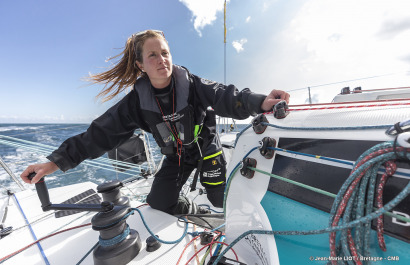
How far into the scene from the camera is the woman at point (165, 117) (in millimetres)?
1457

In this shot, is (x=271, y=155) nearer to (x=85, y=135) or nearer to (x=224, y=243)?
(x=224, y=243)

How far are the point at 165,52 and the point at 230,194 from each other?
4.17 ft

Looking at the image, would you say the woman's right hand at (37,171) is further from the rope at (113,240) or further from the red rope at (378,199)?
the red rope at (378,199)

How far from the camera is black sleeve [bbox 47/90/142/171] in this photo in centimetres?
139

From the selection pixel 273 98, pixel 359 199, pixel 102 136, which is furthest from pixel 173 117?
pixel 359 199

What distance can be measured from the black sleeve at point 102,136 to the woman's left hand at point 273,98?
122 centimetres

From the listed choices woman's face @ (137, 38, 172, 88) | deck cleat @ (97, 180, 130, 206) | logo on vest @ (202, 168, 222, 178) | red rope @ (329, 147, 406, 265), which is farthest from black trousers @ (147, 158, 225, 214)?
red rope @ (329, 147, 406, 265)

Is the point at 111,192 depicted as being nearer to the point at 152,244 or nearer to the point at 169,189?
the point at 152,244

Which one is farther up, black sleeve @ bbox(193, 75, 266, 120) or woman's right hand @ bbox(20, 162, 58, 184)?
black sleeve @ bbox(193, 75, 266, 120)

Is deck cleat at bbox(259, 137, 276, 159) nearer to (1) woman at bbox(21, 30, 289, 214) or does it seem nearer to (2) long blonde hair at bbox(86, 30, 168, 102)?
(1) woman at bbox(21, 30, 289, 214)

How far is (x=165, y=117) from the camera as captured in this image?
67.7 inches

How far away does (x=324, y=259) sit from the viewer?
573 millimetres

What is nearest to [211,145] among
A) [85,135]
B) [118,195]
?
[118,195]

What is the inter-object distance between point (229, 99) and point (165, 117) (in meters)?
0.68
